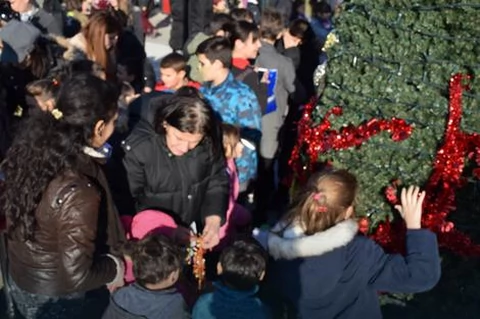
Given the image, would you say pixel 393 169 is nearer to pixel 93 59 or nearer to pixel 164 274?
pixel 164 274

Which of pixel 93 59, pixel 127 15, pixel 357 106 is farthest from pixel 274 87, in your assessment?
pixel 127 15

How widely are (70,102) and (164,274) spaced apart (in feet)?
3.09

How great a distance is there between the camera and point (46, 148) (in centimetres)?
315

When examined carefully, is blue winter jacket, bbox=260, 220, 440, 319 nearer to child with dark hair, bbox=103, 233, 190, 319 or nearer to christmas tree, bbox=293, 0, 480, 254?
child with dark hair, bbox=103, 233, 190, 319

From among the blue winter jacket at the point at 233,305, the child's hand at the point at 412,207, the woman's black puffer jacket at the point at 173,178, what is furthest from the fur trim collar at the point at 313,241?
the woman's black puffer jacket at the point at 173,178

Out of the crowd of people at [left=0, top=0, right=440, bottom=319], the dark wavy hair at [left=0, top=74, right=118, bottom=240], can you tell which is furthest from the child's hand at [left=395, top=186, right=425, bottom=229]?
the dark wavy hair at [left=0, top=74, right=118, bottom=240]

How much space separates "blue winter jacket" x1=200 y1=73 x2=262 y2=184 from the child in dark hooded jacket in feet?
5.65

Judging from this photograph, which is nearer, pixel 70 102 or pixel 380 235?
pixel 70 102

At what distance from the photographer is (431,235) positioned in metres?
3.29

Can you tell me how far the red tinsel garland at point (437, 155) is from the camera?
3.74 meters

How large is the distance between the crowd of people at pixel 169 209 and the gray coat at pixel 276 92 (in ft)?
0.14

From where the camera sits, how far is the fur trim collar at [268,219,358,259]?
10.4 feet

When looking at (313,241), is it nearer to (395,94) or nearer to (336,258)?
(336,258)

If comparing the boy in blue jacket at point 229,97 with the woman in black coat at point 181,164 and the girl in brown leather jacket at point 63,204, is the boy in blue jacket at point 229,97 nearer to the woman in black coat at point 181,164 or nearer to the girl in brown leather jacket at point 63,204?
the woman in black coat at point 181,164
